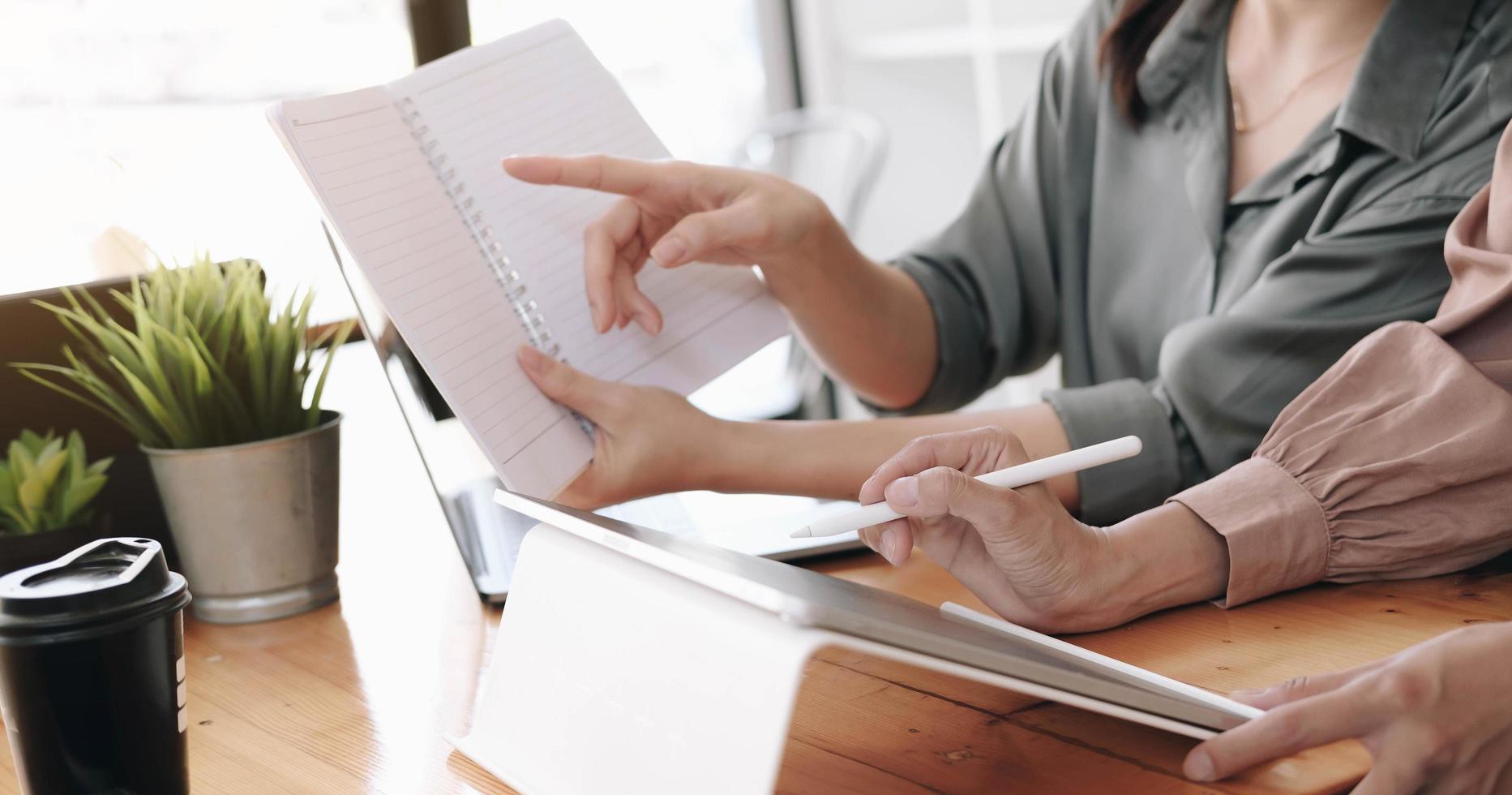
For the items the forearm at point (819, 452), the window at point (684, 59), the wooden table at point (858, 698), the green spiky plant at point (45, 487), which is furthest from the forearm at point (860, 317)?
the window at point (684, 59)

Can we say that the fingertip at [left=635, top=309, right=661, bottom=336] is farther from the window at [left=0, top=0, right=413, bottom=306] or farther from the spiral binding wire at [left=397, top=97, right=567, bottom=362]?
the window at [left=0, top=0, right=413, bottom=306]

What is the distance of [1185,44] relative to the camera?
108cm

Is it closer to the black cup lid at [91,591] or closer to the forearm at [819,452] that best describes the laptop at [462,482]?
the forearm at [819,452]

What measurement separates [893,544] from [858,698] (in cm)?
8

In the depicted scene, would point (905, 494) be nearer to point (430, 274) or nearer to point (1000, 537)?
point (1000, 537)

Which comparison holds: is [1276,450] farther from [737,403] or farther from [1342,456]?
[737,403]

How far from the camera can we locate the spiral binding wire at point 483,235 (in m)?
0.77

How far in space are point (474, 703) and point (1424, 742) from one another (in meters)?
0.44

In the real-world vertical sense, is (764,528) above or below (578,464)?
below

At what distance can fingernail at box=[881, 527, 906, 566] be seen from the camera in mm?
634

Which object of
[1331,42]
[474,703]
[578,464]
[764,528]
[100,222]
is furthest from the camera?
[100,222]

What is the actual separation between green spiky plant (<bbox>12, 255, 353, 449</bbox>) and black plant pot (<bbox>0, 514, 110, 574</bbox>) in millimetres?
69

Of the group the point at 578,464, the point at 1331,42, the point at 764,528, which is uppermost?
the point at 1331,42

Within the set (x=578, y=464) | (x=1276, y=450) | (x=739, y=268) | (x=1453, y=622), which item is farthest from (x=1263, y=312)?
(x=578, y=464)
